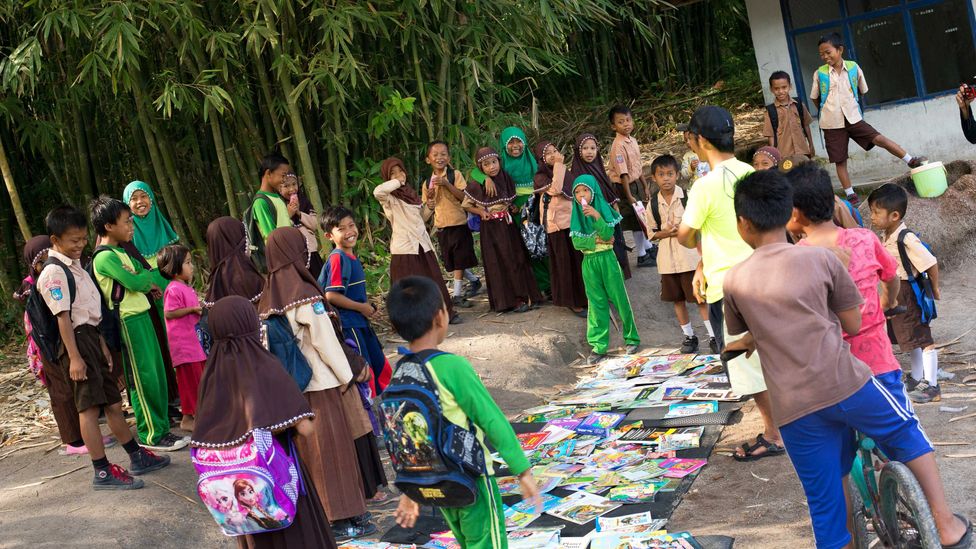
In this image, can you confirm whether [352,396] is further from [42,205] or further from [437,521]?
[42,205]

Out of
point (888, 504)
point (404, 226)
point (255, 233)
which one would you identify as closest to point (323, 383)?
point (255, 233)

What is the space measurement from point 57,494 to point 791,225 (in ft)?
12.7

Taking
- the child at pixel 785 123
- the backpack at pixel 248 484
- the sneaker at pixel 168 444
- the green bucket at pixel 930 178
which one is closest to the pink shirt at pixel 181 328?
the sneaker at pixel 168 444

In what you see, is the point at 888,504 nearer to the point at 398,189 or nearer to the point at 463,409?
the point at 463,409

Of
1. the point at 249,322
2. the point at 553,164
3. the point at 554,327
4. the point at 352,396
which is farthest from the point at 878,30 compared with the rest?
the point at 249,322

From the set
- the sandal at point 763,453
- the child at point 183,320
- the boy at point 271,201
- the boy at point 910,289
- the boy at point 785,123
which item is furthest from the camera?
the boy at point 785,123

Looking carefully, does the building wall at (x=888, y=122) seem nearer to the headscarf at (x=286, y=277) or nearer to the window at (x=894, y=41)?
the window at (x=894, y=41)

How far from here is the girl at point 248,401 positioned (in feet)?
11.0

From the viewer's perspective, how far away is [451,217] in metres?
7.81

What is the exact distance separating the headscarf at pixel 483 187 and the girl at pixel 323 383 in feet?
10.7

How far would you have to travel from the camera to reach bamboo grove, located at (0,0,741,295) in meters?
6.71

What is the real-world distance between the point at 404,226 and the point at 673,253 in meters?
1.98

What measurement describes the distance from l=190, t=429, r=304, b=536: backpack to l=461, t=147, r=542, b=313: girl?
4.44 m

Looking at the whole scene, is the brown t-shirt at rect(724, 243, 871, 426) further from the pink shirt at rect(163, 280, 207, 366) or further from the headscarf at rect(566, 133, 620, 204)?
the headscarf at rect(566, 133, 620, 204)
